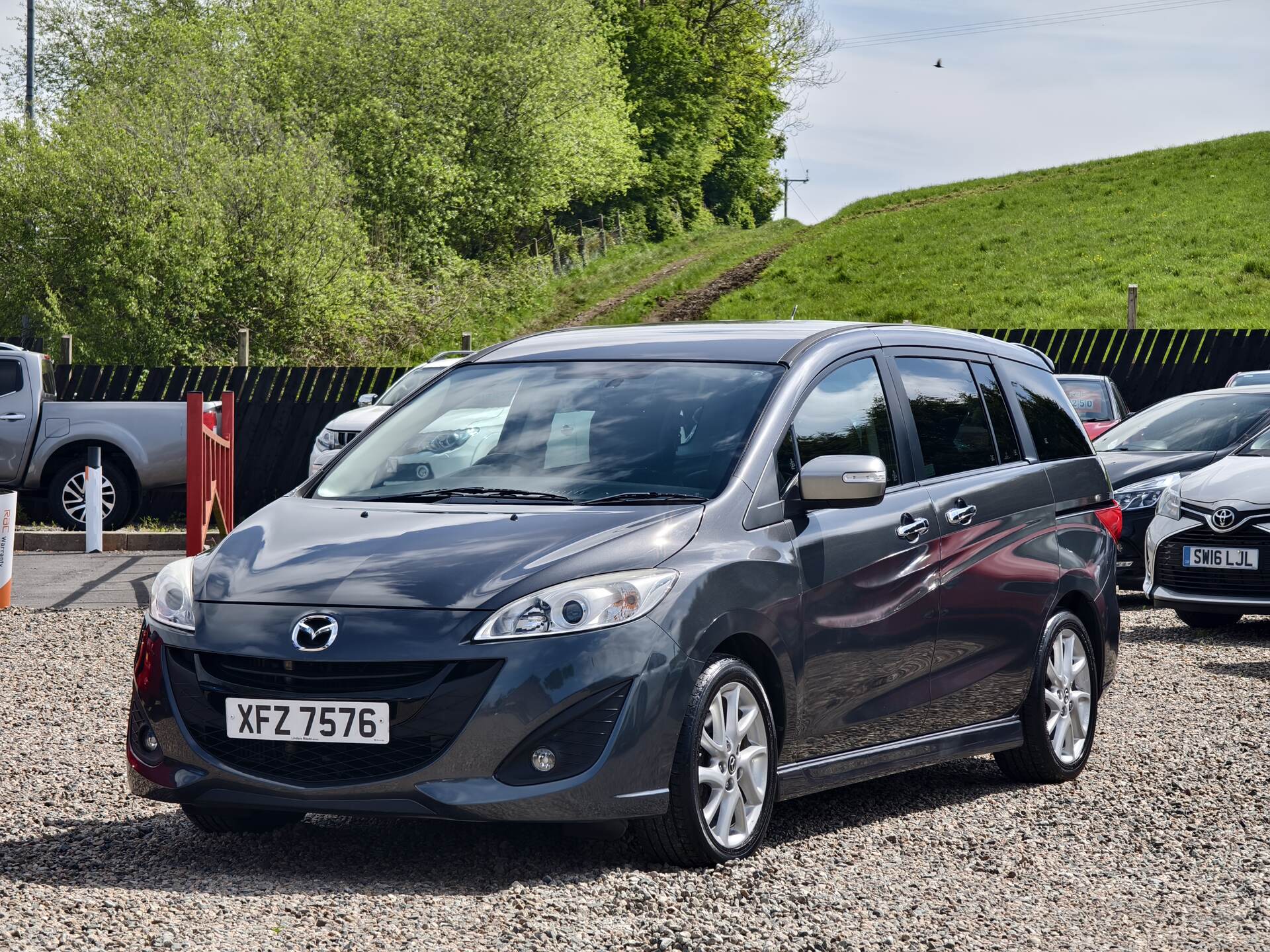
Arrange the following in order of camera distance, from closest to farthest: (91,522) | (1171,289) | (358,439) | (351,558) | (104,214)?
(351,558)
(358,439)
(91,522)
(104,214)
(1171,289)

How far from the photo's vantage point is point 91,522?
16.8 m

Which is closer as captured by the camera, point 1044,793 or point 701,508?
point 701,508

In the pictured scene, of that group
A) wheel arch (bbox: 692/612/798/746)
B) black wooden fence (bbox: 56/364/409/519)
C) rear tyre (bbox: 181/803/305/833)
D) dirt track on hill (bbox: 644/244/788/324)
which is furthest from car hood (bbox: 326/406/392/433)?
dirt track on hill (bbox: 644/244/788/324)

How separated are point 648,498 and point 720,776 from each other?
92cm

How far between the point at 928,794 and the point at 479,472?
229 cm

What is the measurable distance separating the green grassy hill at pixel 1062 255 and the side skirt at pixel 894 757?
3441cm

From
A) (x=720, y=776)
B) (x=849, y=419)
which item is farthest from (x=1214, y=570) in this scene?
(x=720, y=776)

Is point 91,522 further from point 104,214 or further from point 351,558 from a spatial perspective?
point 104,214

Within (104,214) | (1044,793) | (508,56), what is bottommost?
(1044,793)

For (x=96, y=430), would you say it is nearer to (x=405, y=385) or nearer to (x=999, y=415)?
(x=405, y=385)

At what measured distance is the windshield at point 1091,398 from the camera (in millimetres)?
19234

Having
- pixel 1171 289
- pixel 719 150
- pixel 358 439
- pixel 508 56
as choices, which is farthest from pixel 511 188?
pixel 358 439

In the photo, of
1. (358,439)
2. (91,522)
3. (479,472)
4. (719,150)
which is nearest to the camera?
(479,472)

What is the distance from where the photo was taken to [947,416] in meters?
6.72
